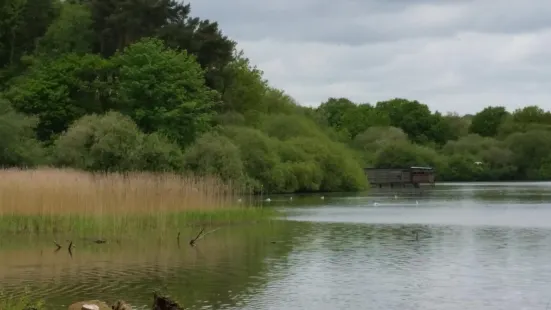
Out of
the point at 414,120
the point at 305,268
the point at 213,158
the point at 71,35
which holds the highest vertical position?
the point at 71,35

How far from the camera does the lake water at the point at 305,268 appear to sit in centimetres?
1446

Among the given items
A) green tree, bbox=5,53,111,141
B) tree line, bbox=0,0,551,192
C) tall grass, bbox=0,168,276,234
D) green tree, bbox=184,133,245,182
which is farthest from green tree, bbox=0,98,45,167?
tall grass, bbox=0,168,276,234

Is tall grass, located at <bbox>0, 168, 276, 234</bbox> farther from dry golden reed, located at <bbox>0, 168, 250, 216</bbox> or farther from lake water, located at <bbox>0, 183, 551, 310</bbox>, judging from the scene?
lake water, located at <bbox>0, 183, 551, 310</bbox>

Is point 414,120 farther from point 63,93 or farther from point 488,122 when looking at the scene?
point 63,93

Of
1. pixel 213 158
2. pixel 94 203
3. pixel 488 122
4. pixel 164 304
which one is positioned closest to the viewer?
pixel 164 304

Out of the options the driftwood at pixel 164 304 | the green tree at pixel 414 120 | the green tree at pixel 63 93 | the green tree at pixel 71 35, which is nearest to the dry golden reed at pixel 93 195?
the driftwood at pixel 164 304

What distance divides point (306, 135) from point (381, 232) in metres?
38.9

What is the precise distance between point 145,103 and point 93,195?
71.0 feet

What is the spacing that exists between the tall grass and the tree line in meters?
9.95

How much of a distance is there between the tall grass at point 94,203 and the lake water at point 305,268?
68cm

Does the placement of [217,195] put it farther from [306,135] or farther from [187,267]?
[306,135]

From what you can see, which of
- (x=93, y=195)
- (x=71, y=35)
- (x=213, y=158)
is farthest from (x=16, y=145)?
(x=71, y=35)

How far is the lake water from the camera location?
14.5 metres

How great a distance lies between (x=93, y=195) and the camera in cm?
2352
